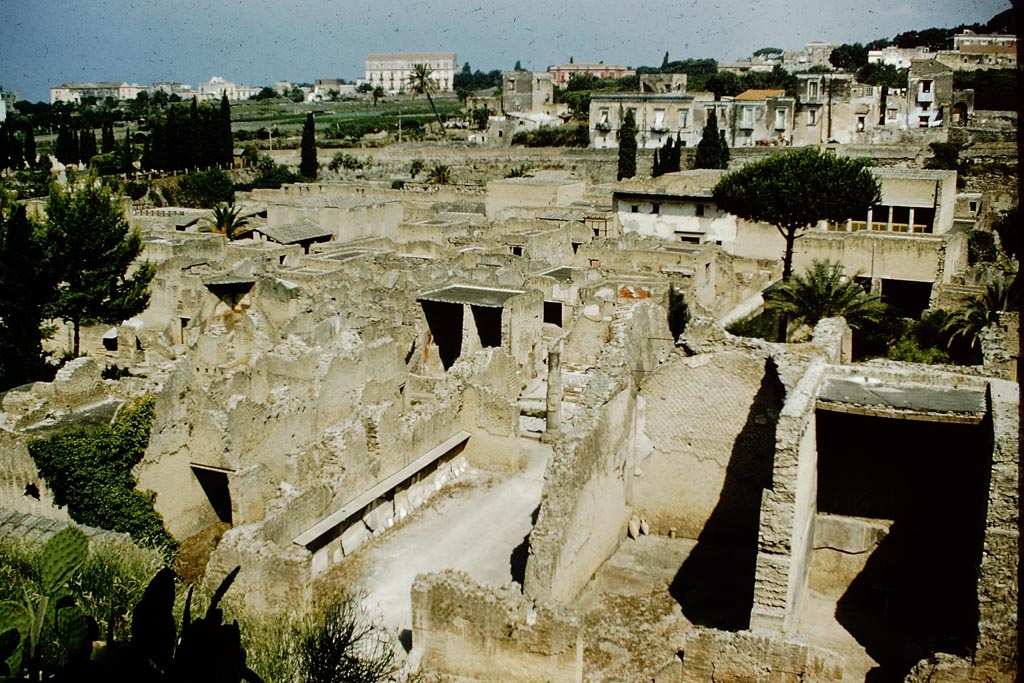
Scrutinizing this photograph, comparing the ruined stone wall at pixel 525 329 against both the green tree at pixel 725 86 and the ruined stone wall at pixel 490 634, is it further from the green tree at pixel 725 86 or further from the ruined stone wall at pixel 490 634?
the green tree at pixel 725 86

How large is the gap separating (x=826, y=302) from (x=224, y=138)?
170ft

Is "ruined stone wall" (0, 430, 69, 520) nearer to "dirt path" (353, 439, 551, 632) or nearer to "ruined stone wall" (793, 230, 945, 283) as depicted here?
"dirt path" (353, 439, 551, 632)

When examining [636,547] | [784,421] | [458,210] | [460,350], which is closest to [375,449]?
[636,547]

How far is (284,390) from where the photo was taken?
16.8m

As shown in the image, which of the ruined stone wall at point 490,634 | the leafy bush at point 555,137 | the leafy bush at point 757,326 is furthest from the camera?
the leafy bush at point 555,137

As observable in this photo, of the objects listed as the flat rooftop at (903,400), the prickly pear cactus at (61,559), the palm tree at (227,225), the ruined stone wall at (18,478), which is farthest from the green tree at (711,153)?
the prickly pear cactus at (61,559)

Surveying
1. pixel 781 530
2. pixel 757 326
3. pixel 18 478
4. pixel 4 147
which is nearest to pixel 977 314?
pixel 757 326

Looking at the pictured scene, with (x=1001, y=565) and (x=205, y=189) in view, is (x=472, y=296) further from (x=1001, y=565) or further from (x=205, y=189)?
(x=205, y=189)

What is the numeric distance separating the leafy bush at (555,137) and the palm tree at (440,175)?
30.6 feet

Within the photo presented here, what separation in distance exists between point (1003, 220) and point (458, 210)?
23.6 metres

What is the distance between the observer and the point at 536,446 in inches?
709

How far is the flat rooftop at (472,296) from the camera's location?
22.3 meters

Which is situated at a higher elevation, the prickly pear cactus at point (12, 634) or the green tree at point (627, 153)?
the green tree at point (627, 153)

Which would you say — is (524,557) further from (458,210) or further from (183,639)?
(458,210)
